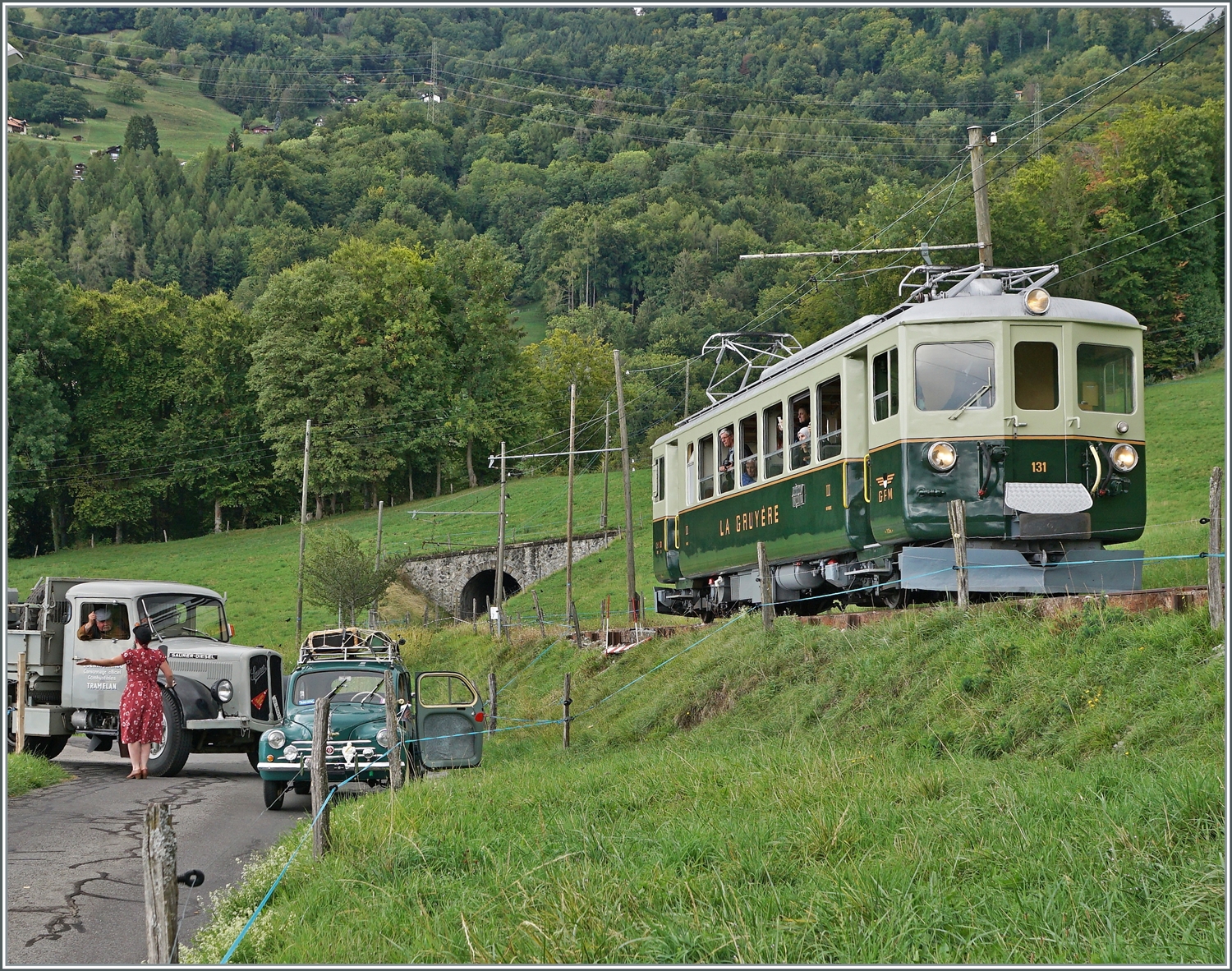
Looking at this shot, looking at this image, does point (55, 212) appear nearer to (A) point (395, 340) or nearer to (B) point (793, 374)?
(A) point (395, 340)

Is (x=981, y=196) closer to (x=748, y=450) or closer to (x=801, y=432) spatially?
(x=748, y=450)

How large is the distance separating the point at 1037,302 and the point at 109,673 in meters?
13.6

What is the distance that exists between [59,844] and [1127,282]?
2423 inches

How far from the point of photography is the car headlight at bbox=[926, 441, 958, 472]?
14.9 m

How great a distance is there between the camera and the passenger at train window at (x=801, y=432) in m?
17.8

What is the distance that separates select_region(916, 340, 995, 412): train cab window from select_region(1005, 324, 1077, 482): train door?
0.32 meters

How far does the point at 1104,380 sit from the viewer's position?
15.3 meters

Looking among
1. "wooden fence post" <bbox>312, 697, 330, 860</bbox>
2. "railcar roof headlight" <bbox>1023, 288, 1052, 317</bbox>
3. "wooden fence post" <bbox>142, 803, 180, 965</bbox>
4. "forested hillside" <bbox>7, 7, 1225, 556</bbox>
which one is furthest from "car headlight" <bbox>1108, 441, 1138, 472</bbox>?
"wooden fence post" <bbox>142, 803, 180, 965</bbox>

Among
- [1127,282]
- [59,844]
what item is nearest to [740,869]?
[59,844]

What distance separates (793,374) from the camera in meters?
18.3

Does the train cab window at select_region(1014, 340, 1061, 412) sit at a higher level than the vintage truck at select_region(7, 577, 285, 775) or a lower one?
higher

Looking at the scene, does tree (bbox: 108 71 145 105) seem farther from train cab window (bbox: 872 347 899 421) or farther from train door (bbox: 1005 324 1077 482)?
train door (bbox: 1005 324 1077 482)

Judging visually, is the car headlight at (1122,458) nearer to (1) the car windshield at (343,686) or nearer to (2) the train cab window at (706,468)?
(2) the train cab window at (706,468)

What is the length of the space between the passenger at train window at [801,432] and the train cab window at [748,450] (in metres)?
1.70
